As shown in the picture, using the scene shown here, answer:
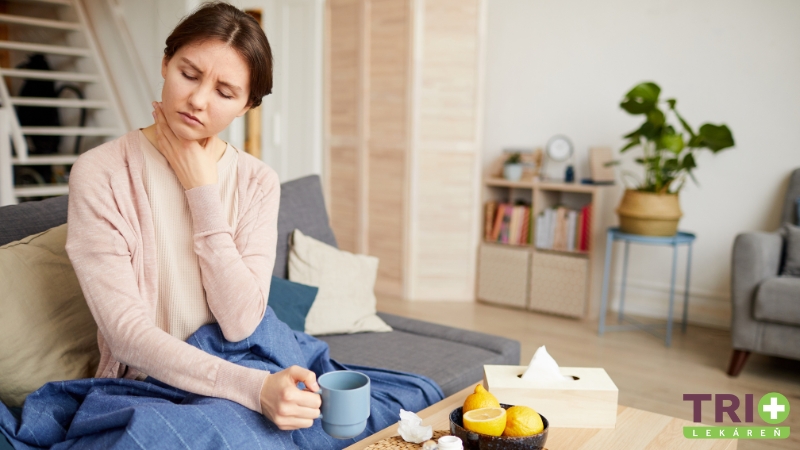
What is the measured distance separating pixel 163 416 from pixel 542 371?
0.79 m

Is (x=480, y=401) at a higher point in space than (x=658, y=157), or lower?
lower

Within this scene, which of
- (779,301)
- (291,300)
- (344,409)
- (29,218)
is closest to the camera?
(344,409)

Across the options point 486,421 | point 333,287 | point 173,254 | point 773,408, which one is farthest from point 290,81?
point 486,421

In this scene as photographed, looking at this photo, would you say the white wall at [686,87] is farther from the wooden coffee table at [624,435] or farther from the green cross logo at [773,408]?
the wooden coffee table at [624,435]

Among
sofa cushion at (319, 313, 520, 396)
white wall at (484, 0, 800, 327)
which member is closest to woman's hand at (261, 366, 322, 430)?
sofa cushion at (319, 313, 520, 396)

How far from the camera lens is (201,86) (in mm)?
1191

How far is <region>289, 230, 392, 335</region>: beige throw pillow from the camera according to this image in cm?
212

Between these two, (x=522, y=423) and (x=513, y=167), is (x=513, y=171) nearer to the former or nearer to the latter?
(x=513, y=167)

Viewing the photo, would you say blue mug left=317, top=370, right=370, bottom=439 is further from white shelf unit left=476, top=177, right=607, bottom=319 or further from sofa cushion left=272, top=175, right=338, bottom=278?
white shelf unit left=476, top=177, right=607, bottom=319

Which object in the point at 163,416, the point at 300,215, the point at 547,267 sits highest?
the point at 300,215

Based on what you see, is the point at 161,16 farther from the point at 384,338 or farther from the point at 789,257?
the point at 789,257

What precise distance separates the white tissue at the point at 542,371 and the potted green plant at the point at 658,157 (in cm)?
222

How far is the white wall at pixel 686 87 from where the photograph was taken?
361 cm

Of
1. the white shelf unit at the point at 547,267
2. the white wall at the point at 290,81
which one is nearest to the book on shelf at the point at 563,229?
the white shelf unit at the point at 547,267
